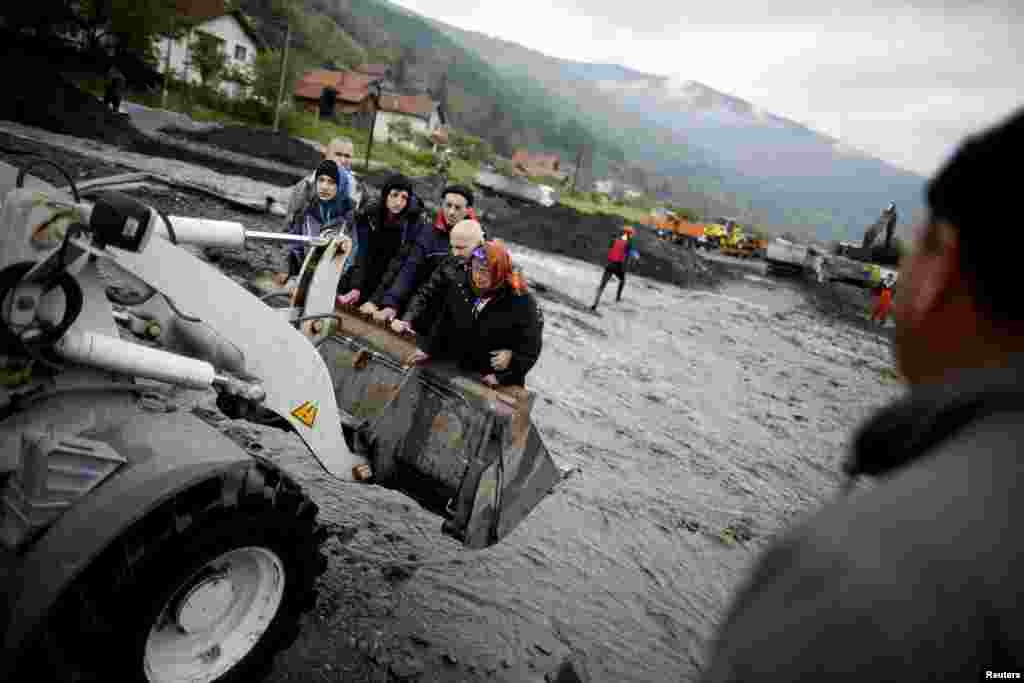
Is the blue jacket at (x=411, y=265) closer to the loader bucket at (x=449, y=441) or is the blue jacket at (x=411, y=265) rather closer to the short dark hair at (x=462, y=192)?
the short dark hair at (x=462, y=192)

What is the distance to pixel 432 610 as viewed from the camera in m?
3.39

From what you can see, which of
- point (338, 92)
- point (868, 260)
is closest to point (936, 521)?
point (868, 260)

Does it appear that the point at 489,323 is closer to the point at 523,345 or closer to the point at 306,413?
the point at 523,345

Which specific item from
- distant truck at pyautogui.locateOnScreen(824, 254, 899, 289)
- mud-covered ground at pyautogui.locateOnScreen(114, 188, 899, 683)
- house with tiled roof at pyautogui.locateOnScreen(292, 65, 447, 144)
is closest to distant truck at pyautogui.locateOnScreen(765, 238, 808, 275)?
distant truck at pyautogui.locateOnScreen(824, 254, 899, 289)

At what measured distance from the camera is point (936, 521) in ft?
2.15

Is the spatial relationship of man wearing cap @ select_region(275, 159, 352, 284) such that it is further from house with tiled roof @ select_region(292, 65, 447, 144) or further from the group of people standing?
house with tiled roof @ select_region(292, 65, 447, 144)

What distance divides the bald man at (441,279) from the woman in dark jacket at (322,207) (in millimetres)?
1354

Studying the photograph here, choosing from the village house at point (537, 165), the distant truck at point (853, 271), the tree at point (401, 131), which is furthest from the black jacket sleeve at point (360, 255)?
the village house at point (537, 165)

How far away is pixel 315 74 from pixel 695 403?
72.3 m

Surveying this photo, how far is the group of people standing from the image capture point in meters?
3.71

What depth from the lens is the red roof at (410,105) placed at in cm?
7425

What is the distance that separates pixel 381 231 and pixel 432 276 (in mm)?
862

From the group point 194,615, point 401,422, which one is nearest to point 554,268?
point 401,422

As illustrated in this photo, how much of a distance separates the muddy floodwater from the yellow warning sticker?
16.2 inches
